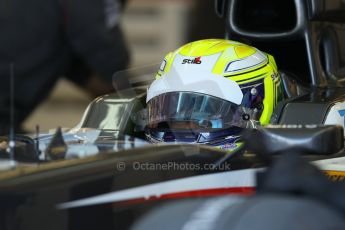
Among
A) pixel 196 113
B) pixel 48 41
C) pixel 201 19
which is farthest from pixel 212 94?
pixel 201 19

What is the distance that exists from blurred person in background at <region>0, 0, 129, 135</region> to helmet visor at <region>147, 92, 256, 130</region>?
1.83 m

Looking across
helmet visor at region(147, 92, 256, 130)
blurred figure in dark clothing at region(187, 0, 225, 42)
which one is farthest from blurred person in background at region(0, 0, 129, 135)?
helmet visor at region(147, 92, 256, 130)

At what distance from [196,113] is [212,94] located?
8 centimetres

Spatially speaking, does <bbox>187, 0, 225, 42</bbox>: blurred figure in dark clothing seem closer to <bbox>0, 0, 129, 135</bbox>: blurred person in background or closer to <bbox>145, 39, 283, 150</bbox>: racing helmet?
<bbox>0, 0, 129, 135</bbox>: blurred person in background

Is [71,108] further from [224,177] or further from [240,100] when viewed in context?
[224,177]

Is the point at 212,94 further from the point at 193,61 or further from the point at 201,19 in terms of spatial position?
the point at 201,19

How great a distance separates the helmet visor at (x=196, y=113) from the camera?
91.0 inches

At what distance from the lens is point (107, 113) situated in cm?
244

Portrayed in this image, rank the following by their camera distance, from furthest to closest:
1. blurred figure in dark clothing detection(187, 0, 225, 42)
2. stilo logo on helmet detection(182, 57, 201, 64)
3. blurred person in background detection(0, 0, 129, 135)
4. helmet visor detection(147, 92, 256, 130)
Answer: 1. blurred figure in dark clothing detection(187, 0, 225, 42)
2. blurred person in background detection(0, 0, 129, 135)
3. stilo logo on helmet detection(182, 57, 201, 64)
4. helmet visor detection(147, 92, 256, 130)

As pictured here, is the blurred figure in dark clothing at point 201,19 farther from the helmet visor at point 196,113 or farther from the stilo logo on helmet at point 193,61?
the helmet visor at point 196,113

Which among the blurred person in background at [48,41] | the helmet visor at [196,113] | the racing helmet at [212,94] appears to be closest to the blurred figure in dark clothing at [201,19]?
the blurred person in background at [48,41]

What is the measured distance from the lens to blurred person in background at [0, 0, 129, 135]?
13.9 ft

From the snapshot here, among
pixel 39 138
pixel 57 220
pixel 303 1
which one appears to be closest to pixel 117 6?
pixel 303 1

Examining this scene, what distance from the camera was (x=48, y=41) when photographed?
430 cm
